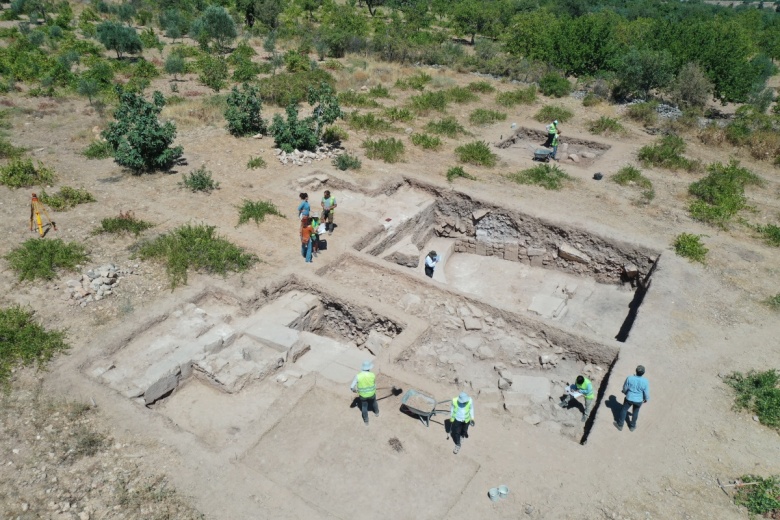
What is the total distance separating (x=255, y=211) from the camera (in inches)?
517

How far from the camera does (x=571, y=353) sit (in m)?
10.3

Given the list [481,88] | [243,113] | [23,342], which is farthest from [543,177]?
→ [23,342]

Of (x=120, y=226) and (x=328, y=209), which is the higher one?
(x=328, y=209)

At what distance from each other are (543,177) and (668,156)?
4.86 m

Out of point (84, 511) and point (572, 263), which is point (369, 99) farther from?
point (84, 511)

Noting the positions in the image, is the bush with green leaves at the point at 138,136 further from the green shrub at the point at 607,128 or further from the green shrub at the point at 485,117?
the green shrub at the point at 607,128

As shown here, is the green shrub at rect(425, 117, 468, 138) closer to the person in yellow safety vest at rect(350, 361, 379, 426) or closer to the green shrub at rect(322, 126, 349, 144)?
the green shrub at rect(322, 126, 349, 144)

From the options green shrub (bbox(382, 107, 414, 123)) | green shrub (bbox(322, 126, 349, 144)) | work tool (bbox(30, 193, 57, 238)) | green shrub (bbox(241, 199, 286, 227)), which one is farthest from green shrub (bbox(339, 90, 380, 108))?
work tool (bbox(30, 193, 57, 238))

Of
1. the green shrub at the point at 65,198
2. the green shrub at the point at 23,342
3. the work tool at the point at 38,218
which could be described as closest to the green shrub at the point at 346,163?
the green shrub at the point at 65,198

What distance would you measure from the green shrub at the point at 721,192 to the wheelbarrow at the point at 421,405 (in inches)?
405

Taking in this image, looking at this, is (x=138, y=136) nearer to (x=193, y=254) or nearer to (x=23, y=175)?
(x=23, y=175)

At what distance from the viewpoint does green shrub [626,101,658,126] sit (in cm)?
2170

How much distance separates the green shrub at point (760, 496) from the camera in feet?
22.6

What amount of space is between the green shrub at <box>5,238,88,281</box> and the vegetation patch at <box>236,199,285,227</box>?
3.46 meters
